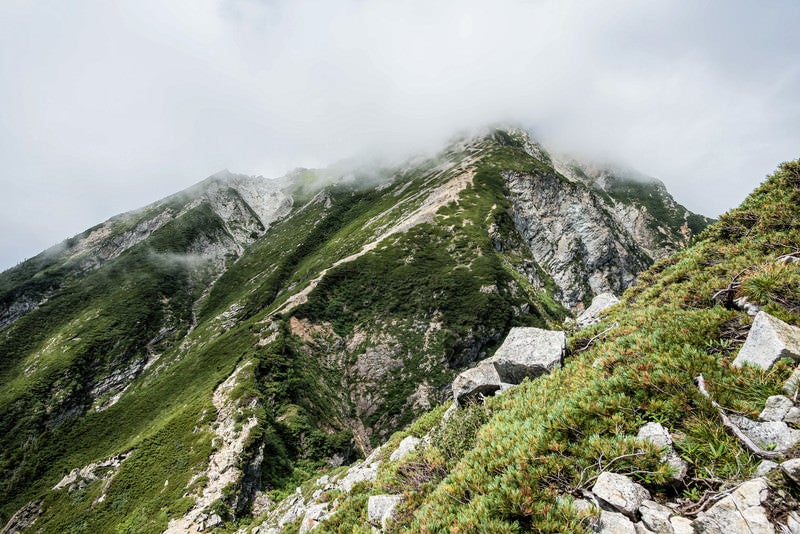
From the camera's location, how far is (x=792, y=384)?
14.2 feet

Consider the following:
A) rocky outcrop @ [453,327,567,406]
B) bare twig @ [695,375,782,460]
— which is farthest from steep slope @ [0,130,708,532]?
bare twig @ [695,375,782,460]

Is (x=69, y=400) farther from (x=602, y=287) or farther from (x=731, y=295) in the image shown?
(x=602, y=287)

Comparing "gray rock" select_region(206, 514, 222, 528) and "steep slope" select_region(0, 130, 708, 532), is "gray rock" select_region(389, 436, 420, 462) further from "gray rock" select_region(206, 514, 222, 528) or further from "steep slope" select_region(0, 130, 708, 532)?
"gray rock" select_region(206, 514, 222, 528)

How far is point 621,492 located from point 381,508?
5.87 metres

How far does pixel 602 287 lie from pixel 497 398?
9752 centimetres

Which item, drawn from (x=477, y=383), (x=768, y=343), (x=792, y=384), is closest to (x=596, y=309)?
(x=477, y=383)

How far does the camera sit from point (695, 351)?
18.4 feet

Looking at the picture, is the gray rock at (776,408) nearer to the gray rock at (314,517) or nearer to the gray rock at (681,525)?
the gray rock at (681,525)

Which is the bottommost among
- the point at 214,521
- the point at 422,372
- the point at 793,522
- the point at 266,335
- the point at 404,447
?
the point at 422,372

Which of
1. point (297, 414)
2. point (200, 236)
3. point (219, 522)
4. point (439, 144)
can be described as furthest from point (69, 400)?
point (439, 144)

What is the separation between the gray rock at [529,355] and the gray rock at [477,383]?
32cm

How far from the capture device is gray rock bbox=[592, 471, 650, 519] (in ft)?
13.2

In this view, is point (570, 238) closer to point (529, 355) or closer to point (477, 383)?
point (529, 355)

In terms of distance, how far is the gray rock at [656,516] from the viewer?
149 inches
